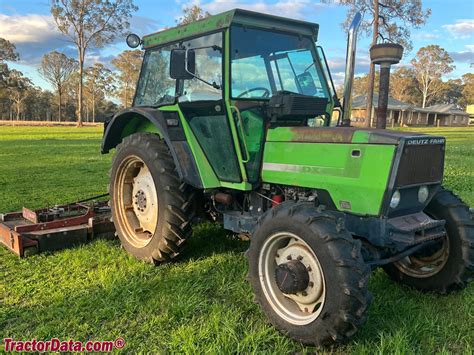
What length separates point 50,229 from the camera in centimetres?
495

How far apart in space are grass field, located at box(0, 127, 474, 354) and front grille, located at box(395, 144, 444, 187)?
3.43 feet

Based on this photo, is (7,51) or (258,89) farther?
(7,51)

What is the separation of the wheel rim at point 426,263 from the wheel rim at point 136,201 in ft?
8.14

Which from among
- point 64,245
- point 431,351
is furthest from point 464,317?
point 64,245

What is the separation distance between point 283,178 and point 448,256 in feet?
5.05

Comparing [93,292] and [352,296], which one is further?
[93,292]

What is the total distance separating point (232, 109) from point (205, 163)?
67 centimetres

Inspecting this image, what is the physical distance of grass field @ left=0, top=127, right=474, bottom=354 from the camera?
3.03 metres

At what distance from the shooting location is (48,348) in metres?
2.99

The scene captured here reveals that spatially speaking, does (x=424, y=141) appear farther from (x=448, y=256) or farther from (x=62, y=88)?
(x=62, y=88)

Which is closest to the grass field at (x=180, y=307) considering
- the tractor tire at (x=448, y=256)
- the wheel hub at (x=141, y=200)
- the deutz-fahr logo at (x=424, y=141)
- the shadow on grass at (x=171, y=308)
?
the shadow on grass at (x=171, y=308)

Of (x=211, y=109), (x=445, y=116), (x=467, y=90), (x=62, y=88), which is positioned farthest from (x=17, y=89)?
→ (x=467, y=90)

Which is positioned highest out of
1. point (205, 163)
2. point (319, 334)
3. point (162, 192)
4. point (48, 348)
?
point (205, 163)

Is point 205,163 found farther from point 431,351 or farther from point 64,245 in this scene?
point 431,351
